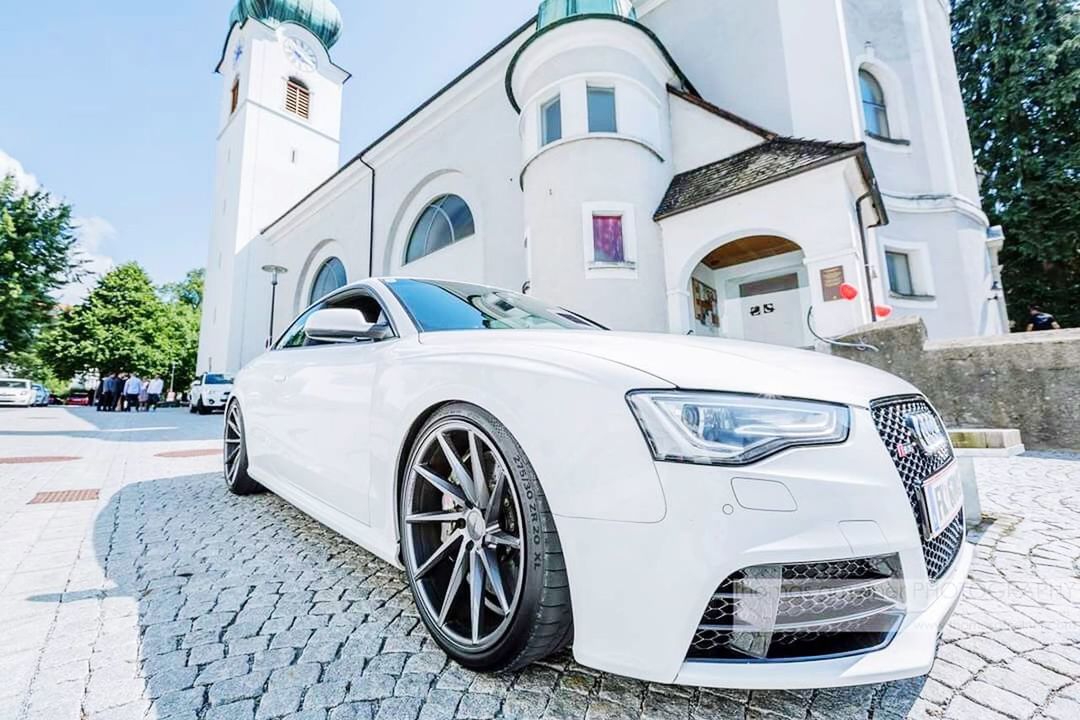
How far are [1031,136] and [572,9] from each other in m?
19.7

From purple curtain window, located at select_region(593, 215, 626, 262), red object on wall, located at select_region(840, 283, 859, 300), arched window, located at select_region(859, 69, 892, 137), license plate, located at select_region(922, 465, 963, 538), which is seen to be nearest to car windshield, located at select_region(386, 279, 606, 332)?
license plate, located at select_region(922, 465, 963, 538)

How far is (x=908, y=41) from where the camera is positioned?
12680 mm

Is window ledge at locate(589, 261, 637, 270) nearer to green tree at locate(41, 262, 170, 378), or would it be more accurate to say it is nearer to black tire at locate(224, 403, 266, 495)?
black tire at locate(224, 403, 266, 495)

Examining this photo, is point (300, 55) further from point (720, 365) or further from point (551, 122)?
point (720, 365)

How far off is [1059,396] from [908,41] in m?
12.7

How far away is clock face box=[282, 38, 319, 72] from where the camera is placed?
2633cm

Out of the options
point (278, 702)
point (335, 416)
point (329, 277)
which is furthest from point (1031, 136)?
point (329, 277)

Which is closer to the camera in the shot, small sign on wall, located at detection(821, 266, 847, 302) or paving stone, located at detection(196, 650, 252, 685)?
paving stone, located at detection(196, 650, 252, 685)

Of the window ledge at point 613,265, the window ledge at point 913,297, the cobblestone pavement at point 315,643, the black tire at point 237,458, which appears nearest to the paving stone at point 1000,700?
the cobblestone pavement at point 315,643

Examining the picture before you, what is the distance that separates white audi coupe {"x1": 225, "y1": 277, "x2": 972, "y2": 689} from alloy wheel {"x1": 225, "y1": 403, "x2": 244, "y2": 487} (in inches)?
100

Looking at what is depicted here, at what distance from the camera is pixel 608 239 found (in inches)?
378

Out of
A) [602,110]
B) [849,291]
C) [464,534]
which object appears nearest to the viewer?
[464,534]

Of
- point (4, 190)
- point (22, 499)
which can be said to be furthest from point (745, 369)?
point (4, 190)

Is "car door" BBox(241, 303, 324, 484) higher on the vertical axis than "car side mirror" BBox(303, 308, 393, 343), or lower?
lower
